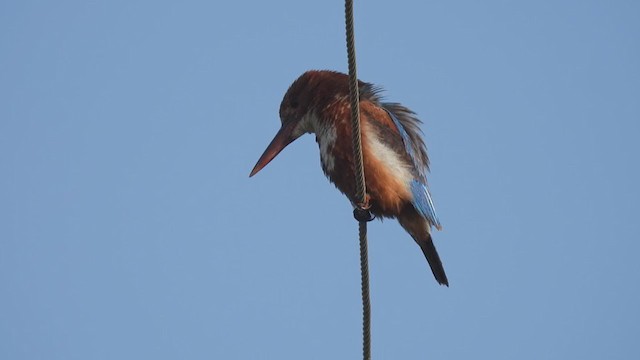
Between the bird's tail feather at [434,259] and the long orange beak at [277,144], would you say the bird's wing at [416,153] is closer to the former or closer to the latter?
the bird's tail feather at [434,259]

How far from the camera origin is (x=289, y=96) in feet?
17.4

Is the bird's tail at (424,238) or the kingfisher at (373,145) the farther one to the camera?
the bird's tail at (424,238)

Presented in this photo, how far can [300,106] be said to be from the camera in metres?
5.18

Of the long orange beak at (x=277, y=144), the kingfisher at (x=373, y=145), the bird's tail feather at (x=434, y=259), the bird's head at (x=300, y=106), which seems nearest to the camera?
the kingfisher at (x=373, y=145)

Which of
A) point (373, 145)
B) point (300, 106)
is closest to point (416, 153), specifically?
point (373, 145)

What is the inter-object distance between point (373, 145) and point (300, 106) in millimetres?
879

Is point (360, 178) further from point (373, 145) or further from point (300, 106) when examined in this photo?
point (300, 106)

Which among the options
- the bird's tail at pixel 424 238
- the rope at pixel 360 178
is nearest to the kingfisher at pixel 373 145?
the bird's tail at pixel 424 238

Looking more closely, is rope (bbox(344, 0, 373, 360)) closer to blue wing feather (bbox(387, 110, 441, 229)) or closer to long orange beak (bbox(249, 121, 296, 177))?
blue wing feather (bbox(387, 110, 441, 229))

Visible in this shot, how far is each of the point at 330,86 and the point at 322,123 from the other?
1.10ft

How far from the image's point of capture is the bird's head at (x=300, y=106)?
5031 millimetres

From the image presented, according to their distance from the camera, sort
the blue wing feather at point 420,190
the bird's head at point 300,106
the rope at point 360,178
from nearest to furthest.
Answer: the rope at point 360,178, the blue wing feather at point 420,190, the bird's head at point 300,106

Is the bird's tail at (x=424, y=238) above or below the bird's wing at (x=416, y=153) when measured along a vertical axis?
below

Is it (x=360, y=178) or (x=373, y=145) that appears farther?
(x=373, y=145)
